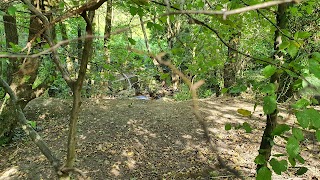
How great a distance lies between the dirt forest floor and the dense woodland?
15.6 inches

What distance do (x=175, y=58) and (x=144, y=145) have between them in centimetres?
205

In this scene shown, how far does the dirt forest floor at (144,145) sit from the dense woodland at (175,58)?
0.40 m

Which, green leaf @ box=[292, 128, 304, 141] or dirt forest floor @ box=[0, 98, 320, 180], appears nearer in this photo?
green leaf @ box=[292, 128, 304, 141]

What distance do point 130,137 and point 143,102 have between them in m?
2.33

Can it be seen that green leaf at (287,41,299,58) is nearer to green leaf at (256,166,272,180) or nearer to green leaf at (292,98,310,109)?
green leaf at (292,98,310,109)

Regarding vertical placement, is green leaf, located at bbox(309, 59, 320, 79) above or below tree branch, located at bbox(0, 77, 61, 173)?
above

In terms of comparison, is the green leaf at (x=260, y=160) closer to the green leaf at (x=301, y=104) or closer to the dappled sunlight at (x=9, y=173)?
the green leaf at (x=301, y=104)

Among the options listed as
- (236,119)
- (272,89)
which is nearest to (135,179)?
(236,119)

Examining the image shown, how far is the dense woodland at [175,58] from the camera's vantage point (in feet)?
4.16

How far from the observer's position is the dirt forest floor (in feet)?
15.1

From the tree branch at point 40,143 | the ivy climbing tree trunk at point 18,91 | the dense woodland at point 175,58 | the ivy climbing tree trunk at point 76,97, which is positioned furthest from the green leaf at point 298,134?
the ivy climbing tree trunk at point 18,91

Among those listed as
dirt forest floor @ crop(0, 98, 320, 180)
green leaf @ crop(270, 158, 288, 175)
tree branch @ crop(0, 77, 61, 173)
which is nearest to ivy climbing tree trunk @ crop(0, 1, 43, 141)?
dirt forest floor @ crop(0, 98, 320, 180)

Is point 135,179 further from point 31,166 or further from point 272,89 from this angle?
point 272,89

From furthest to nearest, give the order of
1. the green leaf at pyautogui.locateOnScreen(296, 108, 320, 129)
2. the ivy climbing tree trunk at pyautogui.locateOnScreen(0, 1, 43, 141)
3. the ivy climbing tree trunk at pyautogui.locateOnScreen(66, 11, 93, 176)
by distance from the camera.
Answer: the ivy climbing tree trunk at pyautogui.locateOnScreen(0, 1, 43, 141)
the ivy climbing tree trunk at pyautogui.locateOnScreen(66, 11, 93, 176)
the green leaf at pyautogui.locateOnScreen(296, 108, 320, 129)
